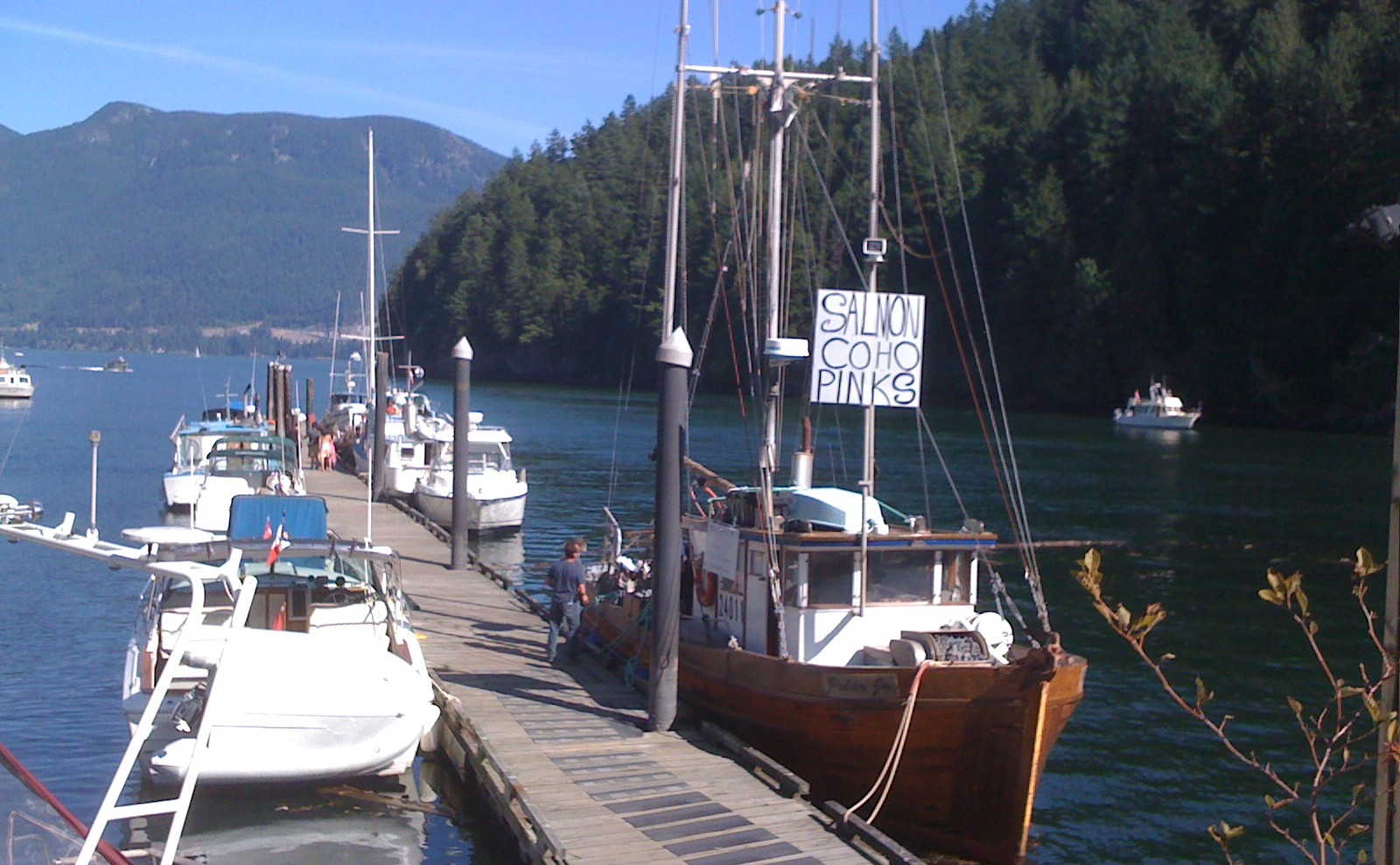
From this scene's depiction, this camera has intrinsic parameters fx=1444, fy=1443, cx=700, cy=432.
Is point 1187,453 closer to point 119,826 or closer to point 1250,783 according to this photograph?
point 1250,783

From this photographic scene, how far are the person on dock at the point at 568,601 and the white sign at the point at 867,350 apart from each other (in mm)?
5229

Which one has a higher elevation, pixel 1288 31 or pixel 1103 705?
pixel 1288 31

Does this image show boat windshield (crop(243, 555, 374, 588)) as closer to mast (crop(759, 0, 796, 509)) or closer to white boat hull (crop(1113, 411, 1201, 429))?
mast (crop(759, 0, 796, 509))

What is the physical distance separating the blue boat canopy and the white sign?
23.1 feet

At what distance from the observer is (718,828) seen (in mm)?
11734

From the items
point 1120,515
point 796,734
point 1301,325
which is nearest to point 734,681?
point 796,734

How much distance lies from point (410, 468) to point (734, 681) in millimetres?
28155

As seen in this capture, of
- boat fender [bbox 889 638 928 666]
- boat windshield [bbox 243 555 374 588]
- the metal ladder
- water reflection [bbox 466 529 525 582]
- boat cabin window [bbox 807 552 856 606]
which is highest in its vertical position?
the metal ladder

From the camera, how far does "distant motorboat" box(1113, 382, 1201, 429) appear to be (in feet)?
256

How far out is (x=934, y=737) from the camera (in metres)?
13.5

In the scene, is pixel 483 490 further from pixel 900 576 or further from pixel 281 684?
pixel 281 684

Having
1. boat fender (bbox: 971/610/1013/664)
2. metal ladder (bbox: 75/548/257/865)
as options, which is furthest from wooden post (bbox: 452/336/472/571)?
metal ladder (bbox: 75/548/257/865)

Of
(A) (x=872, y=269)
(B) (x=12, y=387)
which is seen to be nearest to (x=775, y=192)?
(A) (x=872, y=269)

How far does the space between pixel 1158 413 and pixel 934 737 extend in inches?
2758
